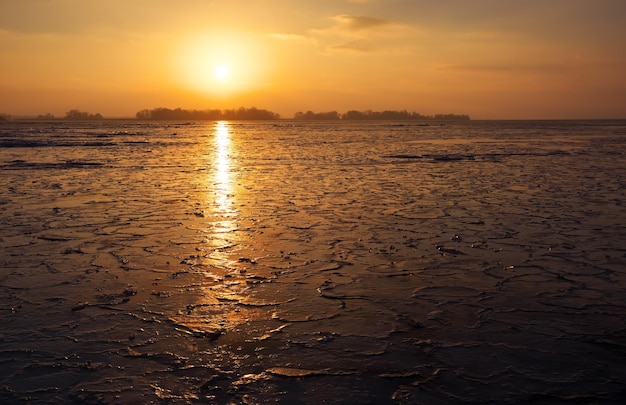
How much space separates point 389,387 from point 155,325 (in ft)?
7.91

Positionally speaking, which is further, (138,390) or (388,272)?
(388,272)

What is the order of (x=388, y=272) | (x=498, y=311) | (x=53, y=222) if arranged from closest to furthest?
1. (x=498, y=311)
2. (x=388, y=272)
3. (x=53, y=222)

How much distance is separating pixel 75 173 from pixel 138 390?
54.5ft

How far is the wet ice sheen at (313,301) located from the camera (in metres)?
3.99

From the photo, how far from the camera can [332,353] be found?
4480 mm

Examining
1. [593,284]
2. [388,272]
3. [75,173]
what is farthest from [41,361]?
[75,173]

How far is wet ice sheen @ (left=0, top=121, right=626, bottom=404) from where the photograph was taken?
399 cm

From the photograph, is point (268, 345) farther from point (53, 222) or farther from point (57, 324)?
point (53, 222)

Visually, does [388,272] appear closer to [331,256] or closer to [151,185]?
[331,256]

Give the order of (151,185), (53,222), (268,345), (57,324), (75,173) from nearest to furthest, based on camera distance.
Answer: (268,345) < (57,324) < (53,222) < (151,185) < (75,173)

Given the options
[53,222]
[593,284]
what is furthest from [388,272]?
[53,222]

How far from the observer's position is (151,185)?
15688mm

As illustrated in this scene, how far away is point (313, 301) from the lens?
226 inches

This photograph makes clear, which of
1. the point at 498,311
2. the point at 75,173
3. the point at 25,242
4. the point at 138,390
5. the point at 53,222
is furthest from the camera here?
the point at 75,173
